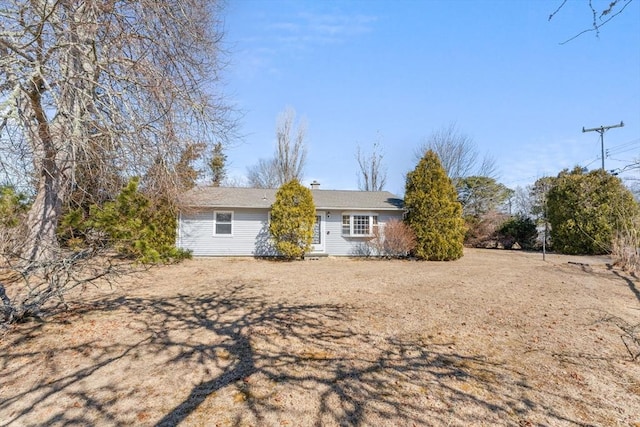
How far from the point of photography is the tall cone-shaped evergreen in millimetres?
12625

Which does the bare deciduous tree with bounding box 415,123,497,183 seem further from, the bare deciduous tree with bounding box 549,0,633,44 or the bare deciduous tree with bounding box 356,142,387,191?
the bare deciduous tree with bounding box 549,0,633,44

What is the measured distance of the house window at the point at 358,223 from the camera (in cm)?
1449

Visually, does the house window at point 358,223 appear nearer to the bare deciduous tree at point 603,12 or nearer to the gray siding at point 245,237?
the gray siding at point 245,237

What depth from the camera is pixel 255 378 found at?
10.2ft

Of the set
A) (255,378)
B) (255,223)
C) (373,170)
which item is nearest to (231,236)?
(255,223)

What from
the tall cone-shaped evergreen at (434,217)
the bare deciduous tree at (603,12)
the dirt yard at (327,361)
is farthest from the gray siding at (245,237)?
the bare deciduous tree at (603,12)

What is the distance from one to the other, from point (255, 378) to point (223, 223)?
11337 mm

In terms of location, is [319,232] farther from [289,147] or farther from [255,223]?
[289,147]

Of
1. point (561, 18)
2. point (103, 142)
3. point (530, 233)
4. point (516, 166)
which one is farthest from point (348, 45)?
point (516, 166)

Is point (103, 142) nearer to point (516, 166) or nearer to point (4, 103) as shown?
point (4, 103)

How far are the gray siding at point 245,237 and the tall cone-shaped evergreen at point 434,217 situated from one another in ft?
6.46

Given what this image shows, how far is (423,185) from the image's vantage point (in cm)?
1295

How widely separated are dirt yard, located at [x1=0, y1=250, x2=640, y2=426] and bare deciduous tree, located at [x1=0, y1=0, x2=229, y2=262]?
5.65 feet

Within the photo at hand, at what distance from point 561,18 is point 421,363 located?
10.6 feet
